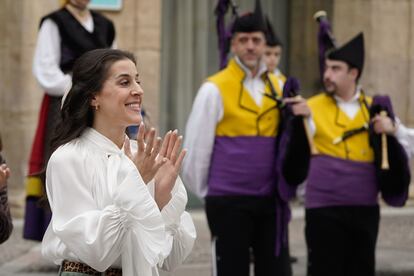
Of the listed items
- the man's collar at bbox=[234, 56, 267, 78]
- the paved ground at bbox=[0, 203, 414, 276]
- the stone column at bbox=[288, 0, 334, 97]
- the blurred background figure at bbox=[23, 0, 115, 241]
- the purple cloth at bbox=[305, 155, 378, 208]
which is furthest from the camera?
the stone column at bbox=[288, 0, 334, 97]

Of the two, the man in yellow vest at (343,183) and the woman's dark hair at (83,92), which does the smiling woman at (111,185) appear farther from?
the man in yellow vest at (343,183)

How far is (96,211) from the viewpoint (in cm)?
398

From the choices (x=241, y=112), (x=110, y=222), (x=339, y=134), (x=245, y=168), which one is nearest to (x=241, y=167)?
(x=245, y=168)

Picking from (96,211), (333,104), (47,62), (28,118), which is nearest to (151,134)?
(96,211)

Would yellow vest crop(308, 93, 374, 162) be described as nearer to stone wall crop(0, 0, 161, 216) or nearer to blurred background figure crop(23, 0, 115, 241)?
blurred background figure crop(23, 0, 115, 241)

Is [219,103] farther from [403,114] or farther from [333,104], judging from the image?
[403,114]

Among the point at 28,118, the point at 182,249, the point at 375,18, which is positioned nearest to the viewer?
the point at 182,249

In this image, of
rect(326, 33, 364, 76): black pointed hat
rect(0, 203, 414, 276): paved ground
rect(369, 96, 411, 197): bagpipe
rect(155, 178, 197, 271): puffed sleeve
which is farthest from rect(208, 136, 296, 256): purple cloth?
rect(155, 178, 197, 271): puffed sleeve

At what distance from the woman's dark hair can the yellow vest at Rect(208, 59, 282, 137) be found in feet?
7.77

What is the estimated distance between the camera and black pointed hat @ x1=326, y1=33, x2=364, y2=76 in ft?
23.2

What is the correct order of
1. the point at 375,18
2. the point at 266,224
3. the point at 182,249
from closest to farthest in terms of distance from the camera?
1. the point at 182,249
2. the point at 266,224
3. the point at 375,18

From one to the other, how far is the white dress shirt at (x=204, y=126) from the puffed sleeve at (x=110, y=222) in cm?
258

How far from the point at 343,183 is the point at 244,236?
769mm

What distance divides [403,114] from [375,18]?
1093 millimetres
